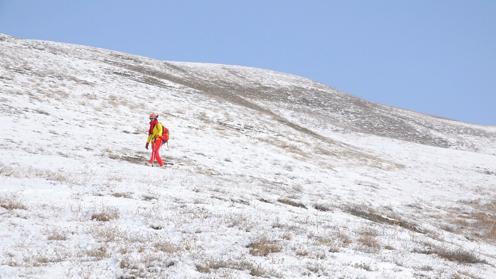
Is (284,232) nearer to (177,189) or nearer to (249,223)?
(249,223)

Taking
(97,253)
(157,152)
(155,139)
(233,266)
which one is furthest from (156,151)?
(233,266)

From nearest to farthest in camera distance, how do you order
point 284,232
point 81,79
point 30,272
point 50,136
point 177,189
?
point 30,272
point 284,232
point 177,189
point 50,136
point 81,79

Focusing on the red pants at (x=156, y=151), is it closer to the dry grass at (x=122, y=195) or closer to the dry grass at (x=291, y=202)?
the dry grass at (x=291, y=202)

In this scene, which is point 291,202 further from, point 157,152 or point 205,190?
point 157,152

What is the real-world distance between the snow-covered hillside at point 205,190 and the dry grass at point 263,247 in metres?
0.04

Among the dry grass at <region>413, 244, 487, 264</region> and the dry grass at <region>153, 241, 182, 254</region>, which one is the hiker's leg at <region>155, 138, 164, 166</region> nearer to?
the dry grass at <region>153, 241, 182, 254</region>

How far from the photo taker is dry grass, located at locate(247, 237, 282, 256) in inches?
357

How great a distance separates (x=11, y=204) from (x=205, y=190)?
634cm

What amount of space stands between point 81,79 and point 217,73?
31.0 m

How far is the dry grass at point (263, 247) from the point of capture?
9070mm

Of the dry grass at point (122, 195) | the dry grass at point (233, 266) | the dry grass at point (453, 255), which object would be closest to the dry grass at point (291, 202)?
the dry grass at point (453, 255)

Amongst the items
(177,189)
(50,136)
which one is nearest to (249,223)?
(177,189)

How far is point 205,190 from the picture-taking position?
15125 mm

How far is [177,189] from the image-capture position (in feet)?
47.8
